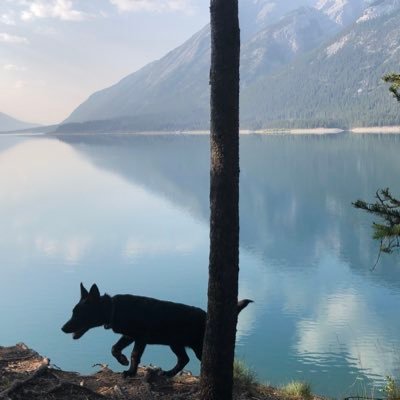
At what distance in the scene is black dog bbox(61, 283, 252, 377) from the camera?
23.9 feet

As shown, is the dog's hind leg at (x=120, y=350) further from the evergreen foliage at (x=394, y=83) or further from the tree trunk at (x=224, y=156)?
the evergreen foliage at (x=394, y=83)

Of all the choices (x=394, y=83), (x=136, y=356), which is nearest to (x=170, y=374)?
(x=136, y=356)

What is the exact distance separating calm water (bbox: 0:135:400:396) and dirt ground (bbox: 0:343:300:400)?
11.2 feet

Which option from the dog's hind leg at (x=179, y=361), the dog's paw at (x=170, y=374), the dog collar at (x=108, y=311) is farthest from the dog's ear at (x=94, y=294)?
the dog's paw at (x=170, y=374)

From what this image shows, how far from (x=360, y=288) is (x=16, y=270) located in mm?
17236

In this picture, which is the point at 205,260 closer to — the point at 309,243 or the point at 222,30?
the point at 309,243

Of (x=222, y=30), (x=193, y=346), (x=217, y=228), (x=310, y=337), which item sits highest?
(x=222, y=30)

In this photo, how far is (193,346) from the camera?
7.54m

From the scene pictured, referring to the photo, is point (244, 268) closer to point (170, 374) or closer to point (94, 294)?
point (170, 374)

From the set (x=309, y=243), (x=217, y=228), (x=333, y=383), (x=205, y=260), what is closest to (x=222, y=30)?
(x=217, y=228)

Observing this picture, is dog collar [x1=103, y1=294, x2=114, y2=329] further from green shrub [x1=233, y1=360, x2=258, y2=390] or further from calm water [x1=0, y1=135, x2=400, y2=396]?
calm water [x1=0, y1=135, x2=400, y2=396]

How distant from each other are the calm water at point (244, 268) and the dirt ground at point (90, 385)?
134 inches

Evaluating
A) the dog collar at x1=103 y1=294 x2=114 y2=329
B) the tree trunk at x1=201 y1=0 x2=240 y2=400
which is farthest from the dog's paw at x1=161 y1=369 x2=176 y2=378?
the tree trunk at x1=201 y1=0 x2=240 y2=400

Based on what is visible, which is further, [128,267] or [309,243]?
[309,243]
